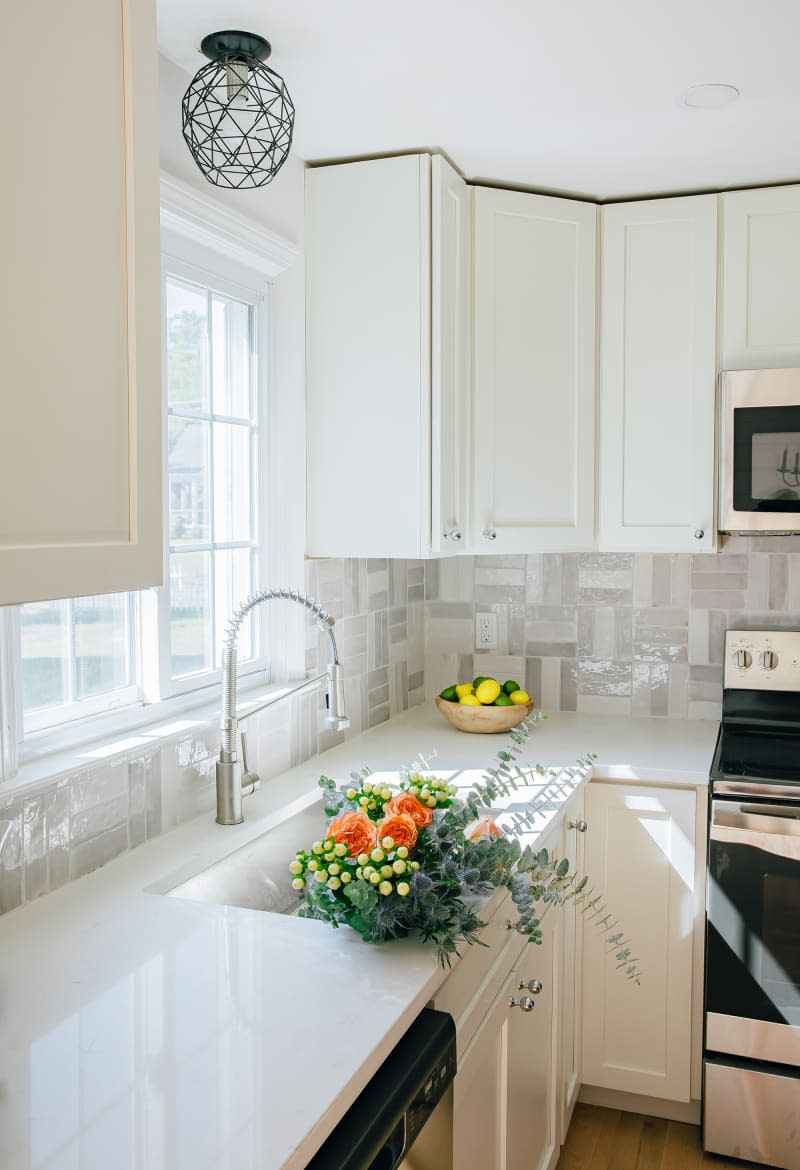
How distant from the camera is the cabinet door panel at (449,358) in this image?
2250mm

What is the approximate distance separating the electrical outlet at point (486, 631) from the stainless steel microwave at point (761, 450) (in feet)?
2.85

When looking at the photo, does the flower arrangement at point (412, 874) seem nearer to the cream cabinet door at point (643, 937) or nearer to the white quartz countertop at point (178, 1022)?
the white quartz countertop at point (178, 1022)

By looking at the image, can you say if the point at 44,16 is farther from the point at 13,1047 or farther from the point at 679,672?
the point at 679,672

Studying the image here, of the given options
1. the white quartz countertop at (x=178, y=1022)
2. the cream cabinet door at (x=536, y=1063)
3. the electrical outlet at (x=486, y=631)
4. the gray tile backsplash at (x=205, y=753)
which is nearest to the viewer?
the white quartz countertop at (x=178, y=1022)

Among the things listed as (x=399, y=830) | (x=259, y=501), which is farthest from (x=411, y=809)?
(x=259, y=501)

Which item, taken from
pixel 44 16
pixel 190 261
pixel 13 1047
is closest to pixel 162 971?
pixel 13 1047

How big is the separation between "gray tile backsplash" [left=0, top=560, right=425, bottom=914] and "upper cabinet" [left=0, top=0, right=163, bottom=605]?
58 centimetres

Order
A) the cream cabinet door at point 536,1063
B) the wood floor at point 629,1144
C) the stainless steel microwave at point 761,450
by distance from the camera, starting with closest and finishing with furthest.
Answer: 1. the cream cabinet door at point 536,1063
2. the wood floor at point 629,1144
3. the stainless steel microwave at point 761,450

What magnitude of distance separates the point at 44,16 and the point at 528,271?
5.64ft

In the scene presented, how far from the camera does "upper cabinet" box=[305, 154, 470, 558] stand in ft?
7.36

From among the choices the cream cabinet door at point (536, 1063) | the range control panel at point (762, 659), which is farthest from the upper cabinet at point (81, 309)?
the range control panel at point (762, 659)

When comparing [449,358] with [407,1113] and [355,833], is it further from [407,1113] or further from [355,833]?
[407,1113]

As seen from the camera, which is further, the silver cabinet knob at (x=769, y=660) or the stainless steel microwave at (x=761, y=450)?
the silver cabinet knob at (x=769, y=660)

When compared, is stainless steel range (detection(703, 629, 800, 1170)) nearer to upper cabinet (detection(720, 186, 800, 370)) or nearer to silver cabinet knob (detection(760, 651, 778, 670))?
silver cabinet knob (detection(760, 651, 778, 670))
